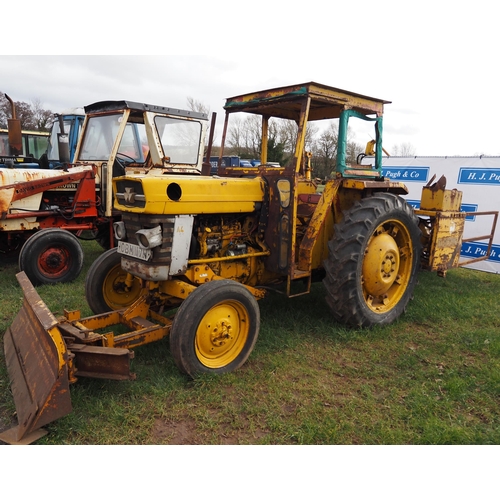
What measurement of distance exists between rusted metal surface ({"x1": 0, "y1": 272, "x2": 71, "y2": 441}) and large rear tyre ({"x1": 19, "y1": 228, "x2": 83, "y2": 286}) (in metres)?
2.48

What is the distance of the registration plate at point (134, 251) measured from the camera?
3383mm

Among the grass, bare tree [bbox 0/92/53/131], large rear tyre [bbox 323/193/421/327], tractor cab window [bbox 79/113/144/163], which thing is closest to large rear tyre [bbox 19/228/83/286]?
the grass

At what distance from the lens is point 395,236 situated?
457 centimetres

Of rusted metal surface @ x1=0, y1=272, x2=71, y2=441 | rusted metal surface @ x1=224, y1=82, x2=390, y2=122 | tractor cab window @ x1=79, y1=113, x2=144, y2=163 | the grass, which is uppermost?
rusted metal surface @ x1=224, y1=82, x2=390, y2=122

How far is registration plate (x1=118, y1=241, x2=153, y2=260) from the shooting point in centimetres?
338

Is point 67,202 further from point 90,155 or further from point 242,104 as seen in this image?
point 242,104

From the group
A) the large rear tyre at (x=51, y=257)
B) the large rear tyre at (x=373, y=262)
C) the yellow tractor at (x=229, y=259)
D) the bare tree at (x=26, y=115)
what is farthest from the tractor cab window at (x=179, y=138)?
the bare tree at (x=26, y=115)

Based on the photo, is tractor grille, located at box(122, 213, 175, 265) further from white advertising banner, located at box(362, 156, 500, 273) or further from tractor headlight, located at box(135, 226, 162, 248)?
white advertising banner, located at box(362, 156, 500, 273)

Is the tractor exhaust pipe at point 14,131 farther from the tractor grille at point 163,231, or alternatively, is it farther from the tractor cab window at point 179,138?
the tractor grille at point 163,231

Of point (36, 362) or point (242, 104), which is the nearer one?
point (36, 362)

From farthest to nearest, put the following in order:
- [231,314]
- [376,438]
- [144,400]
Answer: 1. [231,314]
2. [144,400]
3. [376,438]

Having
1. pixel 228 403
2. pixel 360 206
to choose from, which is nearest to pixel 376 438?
pixel 228 403

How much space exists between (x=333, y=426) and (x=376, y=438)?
0.27 meters

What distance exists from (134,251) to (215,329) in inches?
38.2
